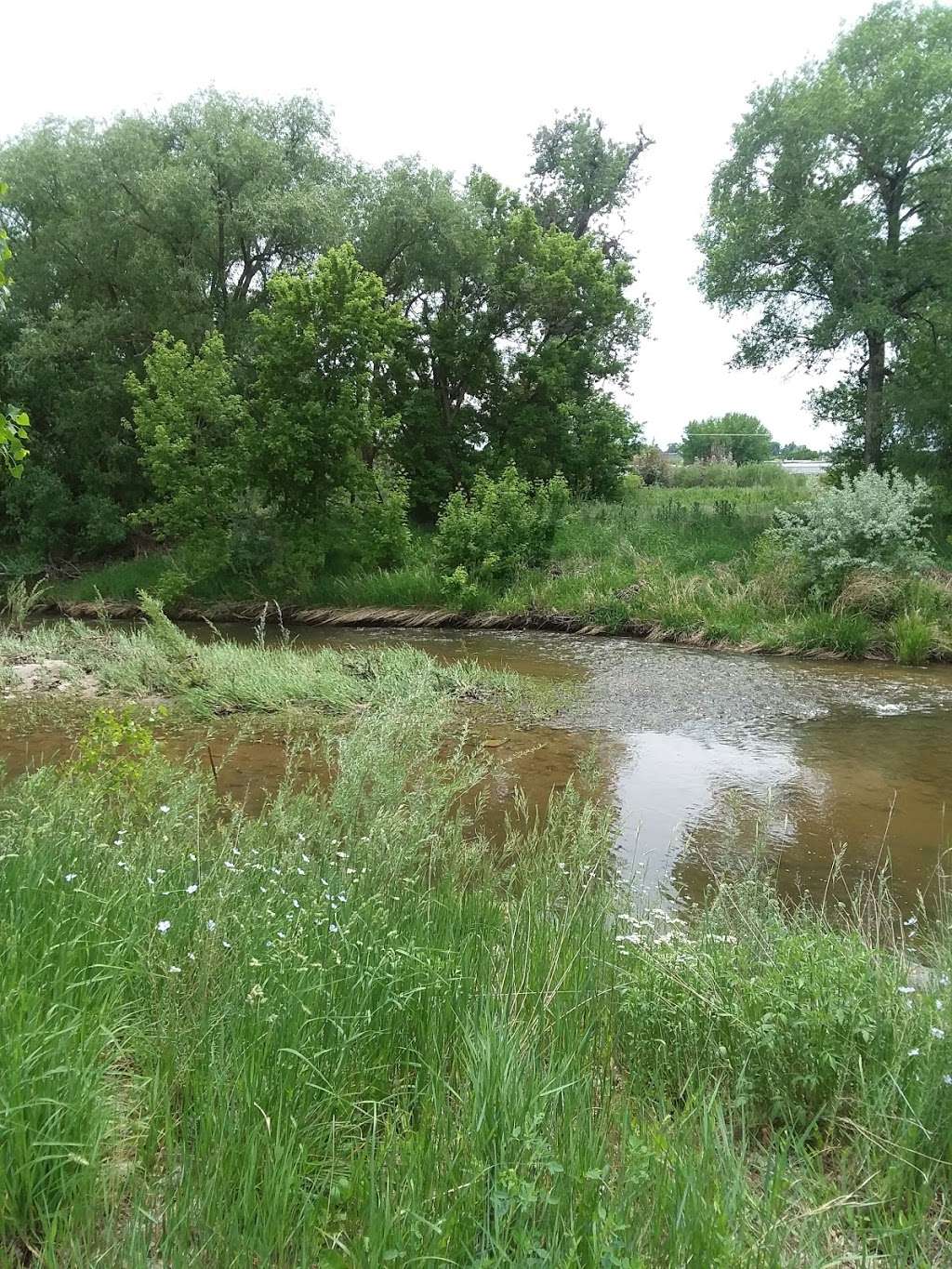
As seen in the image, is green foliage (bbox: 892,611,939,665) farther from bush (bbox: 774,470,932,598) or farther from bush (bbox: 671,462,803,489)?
bush (bbox: 671,462,803,489)

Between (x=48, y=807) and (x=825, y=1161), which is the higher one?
(x=48, y=807)

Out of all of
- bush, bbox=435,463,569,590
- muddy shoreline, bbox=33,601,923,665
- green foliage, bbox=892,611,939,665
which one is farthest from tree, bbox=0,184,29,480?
bush, bbox=435,463,569,590

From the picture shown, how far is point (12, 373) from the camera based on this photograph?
23.4 m

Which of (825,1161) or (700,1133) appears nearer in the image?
(700,1133)

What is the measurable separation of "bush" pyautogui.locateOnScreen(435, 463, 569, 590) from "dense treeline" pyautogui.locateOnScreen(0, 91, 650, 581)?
1.81 m

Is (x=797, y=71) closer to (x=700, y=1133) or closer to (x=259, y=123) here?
(x=259, y=123)

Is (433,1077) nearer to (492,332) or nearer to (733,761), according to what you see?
(733,761)

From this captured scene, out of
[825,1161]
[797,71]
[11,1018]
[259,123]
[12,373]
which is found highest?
[259,123]

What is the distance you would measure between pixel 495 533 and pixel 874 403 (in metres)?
9.74

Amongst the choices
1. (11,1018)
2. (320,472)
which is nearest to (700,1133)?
(11,1018)

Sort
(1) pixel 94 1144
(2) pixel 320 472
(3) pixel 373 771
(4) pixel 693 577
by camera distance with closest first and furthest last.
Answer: (1) pixel 94 1144 < (3) pixel 373 771 < (4) pixel 693 577 < (2) pixel 320 472

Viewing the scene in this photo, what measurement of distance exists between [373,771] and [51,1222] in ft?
11.2

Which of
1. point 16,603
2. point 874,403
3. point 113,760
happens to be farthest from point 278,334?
point 113,760

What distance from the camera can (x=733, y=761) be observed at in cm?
809
